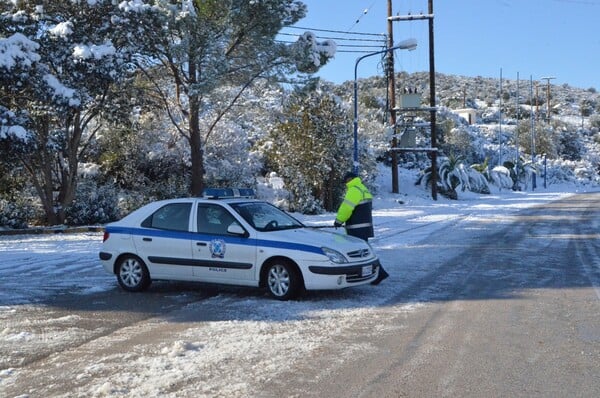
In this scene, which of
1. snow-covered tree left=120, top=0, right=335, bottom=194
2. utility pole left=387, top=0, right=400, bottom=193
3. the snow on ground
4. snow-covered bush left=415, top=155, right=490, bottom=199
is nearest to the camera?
the snow on ground

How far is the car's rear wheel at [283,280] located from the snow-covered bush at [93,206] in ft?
49.5

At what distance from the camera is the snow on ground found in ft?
18.4

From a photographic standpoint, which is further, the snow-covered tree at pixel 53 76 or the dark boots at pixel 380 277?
the snow-covered tree at pixel 53 76

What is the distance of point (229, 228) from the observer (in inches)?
362

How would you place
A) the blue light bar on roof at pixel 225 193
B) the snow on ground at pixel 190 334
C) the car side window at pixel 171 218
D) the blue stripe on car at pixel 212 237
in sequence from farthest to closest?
the blue light bar on roof at pixel 225 193, the car side window at pixel 171 218, the blue stripe on car at pixel 212 237, the snow on ground at pixel 190 334

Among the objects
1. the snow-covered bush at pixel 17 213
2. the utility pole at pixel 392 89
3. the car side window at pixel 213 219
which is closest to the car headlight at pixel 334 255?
the car side window at pixel 213 219

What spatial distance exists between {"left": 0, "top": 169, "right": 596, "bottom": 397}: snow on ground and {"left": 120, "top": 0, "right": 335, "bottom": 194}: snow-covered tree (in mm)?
9656

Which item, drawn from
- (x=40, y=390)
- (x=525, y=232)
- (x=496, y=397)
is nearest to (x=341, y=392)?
(x=496, y=397)

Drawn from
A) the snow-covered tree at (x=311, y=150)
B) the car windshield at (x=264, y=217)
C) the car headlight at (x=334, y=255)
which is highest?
the snow-covered tree at (x=311, y=150)

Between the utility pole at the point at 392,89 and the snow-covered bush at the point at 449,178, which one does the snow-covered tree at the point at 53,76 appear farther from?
the snow-covered bush at the point at 449,178

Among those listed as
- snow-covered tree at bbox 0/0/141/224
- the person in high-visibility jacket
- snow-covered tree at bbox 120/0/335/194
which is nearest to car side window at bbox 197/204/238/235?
the person in high-visibility jacket

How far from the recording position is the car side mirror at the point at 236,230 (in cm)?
914

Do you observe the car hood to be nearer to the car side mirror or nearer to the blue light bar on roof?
the car side mirror

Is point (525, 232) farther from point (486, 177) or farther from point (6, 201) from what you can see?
point (486, 177)
